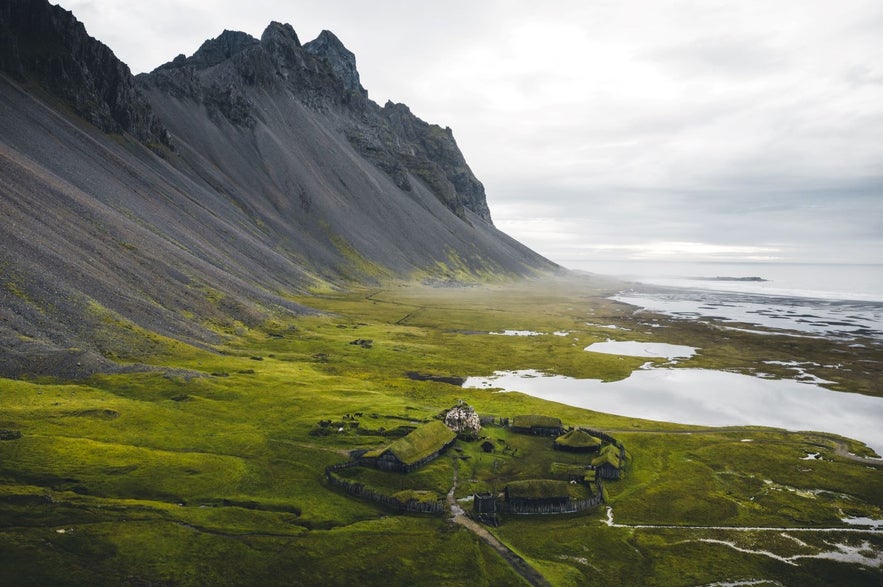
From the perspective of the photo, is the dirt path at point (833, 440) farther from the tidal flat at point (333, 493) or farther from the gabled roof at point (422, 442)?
the gabled roof at point (422, 442)

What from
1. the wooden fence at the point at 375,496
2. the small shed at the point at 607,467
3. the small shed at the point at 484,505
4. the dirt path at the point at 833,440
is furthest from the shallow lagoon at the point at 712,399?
the wooden fence at the point at 375,496

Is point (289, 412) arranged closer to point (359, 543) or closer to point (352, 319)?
point (359, 543)

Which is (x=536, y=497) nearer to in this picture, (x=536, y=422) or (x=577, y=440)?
(x=577, y=440)

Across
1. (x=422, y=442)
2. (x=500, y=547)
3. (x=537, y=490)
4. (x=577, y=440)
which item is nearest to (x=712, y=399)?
(x=577, y=440)

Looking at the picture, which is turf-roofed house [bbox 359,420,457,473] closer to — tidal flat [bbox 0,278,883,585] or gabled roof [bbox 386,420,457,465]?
gabled roof [bbox 386,420,457,465]

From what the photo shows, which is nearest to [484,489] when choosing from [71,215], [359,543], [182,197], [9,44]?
[359,543]

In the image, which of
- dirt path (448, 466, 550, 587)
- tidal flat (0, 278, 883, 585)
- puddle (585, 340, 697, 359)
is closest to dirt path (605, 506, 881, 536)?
tidal flat (0, 278, 883, 585)

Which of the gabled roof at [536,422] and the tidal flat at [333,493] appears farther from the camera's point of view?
the gabled roof at [536,422]
